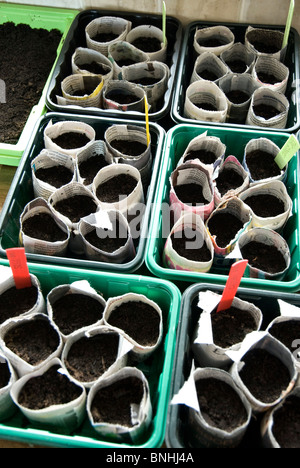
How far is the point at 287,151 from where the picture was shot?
129cm

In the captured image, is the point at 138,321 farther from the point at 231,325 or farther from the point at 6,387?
the point at 6,387

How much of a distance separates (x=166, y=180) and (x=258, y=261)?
390mm

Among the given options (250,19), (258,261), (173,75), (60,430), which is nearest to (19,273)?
(60,430)

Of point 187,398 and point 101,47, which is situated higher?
point 101,47

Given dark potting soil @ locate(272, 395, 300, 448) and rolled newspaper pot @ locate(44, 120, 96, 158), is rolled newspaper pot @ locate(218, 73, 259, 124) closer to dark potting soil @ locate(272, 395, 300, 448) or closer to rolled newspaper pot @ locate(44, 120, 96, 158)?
rolled newspaper pot @ locate(44, 120, 96, 158)

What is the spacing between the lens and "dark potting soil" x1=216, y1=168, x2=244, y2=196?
135 cm

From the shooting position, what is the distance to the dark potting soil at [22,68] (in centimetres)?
164

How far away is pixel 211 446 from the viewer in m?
0.92

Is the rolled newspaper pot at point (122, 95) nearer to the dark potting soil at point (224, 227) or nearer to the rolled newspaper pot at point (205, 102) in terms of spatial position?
the rolled newspaper pot at point (205, 102)

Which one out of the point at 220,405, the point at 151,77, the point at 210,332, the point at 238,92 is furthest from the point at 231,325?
the point at 151,77

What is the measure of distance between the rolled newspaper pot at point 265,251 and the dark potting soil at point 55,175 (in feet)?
1.94

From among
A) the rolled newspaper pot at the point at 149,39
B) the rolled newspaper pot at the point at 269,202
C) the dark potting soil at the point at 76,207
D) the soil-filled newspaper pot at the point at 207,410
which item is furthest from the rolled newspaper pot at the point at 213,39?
the soil-filled newspaper pot at the point at 207,410
